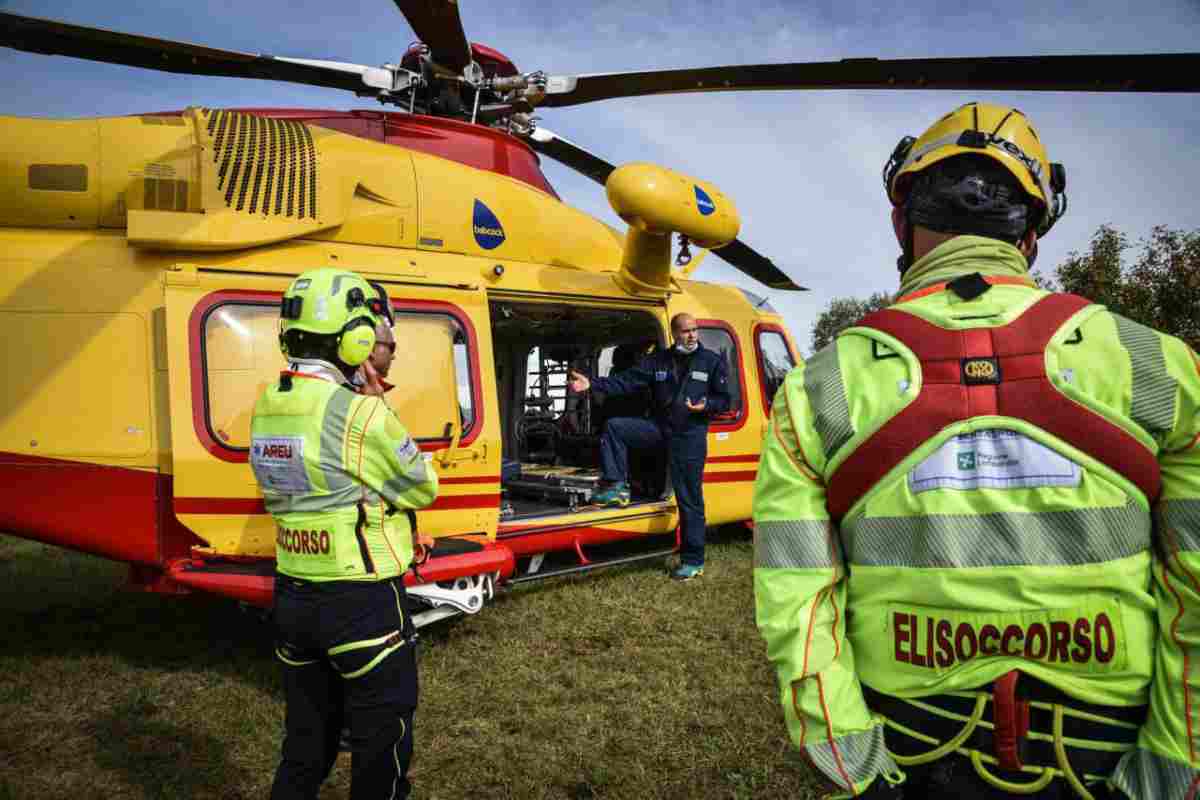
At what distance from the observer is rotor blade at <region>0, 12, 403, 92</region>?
4.08 metres

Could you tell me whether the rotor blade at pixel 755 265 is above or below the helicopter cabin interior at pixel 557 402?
above

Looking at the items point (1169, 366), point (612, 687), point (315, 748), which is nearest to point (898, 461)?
point (1169, 366)

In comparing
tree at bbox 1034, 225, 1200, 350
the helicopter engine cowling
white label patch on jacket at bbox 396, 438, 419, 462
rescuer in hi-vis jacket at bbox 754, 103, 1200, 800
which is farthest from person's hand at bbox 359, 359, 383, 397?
tree at bbox 1034, 225, 1200, 350

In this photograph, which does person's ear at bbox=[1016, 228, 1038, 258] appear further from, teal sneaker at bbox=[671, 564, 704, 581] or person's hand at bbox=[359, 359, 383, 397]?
teal sneaker at bbox=[671, 564, 704, 581]

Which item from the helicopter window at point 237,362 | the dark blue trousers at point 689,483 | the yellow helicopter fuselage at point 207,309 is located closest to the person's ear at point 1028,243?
the yellow helicopter fuselage at point 207,309

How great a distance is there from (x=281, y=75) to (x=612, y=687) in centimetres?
485

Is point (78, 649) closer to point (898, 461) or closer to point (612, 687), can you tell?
point (612, 687)

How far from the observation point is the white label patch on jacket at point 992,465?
1121 millimetres

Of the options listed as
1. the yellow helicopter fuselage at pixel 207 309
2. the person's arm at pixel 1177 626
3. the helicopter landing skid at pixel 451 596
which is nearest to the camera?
the person's arm at pixel 1177 626

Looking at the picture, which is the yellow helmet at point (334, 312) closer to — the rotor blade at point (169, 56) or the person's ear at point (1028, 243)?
the person's ear at point (1028, 243)

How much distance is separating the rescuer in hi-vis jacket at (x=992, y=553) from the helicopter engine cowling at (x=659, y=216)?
3803 millimetres

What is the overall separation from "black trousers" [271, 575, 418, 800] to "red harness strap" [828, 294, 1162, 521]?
5.07 ft

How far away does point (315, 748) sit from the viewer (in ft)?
7.19

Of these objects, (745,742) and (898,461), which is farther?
(745,742)
